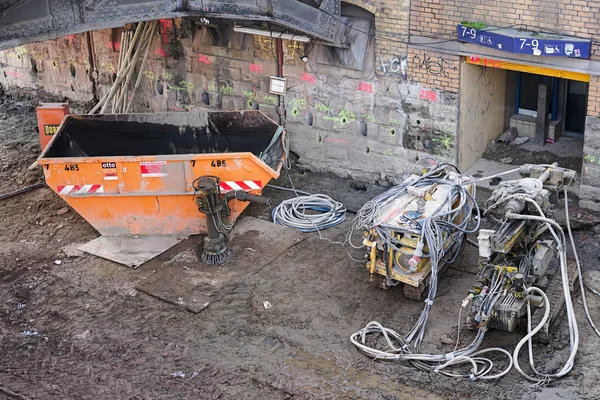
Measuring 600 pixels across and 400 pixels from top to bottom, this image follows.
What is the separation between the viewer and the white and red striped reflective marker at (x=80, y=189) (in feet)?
42.2

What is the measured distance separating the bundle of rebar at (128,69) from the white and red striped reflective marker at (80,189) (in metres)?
4.44

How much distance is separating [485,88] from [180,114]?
216 inches

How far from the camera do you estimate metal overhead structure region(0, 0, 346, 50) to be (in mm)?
10922

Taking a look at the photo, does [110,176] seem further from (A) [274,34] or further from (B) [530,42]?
(B) [530,42]

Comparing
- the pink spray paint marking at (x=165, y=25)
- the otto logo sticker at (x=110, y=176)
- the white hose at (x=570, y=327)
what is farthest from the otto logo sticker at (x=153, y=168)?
the white hose at (x=570, y=327)

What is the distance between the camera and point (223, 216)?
12.8 metres

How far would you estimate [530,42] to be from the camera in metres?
12.2

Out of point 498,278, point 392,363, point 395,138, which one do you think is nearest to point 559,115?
point 395,138

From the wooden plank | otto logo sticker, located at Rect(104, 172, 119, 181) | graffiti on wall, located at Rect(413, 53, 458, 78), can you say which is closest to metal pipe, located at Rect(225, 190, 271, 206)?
otto logo sticker, located at Rect(104, 172, 119, 181)

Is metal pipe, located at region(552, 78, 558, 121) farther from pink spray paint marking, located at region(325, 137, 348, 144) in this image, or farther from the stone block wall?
pink spray paint marking, located at region(325, 137, 348, 144)

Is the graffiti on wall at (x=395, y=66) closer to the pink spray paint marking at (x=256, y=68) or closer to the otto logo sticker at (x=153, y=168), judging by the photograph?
the pink spray paint marking at (x=256, y=68)

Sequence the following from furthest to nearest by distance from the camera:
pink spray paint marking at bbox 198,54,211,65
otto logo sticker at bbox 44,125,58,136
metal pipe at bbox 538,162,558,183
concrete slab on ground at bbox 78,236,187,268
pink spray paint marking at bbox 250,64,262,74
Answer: pink spray paint marking at bbox 198,54,211,65, pink spray paint marking at bbox 250,64,262,74, otto logo sticker at bbox 44,125,58,136, concrete slab on ground at bbox 78,236,187,268, metal pipe at bbox 538,162,558,183

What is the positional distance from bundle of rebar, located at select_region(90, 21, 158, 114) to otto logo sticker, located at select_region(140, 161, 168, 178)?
4.73 metres

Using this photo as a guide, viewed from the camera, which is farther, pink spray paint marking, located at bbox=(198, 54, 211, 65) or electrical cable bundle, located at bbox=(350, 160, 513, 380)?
pink spray paint marking, located at bbox=(198, 54, 211, 65)
